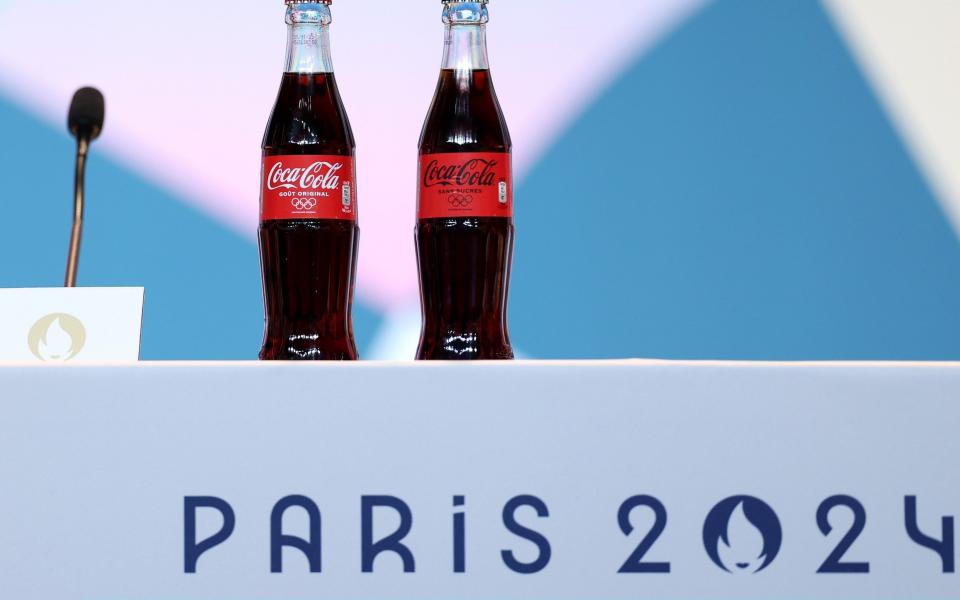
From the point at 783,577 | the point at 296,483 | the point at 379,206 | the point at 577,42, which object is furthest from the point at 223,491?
the point at 577,42

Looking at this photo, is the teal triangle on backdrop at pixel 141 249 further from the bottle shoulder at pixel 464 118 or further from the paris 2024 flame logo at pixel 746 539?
the paris 2024 flame logo at pixel 746 539

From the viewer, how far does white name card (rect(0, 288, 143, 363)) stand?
856mm

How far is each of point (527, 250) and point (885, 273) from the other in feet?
1.65

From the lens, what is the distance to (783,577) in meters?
0.65

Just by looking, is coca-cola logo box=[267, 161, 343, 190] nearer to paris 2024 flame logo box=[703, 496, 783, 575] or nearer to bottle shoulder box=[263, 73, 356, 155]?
bottle shoulder box=[263, 73, 356, 155]

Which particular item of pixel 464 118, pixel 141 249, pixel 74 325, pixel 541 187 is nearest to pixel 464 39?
pixel 464 118

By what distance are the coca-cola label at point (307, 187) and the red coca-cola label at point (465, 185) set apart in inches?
2.4

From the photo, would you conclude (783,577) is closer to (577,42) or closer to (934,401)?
(934,401)

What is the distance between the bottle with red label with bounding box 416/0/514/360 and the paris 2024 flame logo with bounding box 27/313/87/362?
25cm

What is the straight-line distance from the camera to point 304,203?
81 centimetres

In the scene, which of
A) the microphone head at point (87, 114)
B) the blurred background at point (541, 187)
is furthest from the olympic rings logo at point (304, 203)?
the blurred background at point (541, 187)

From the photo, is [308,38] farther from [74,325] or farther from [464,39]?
[74,325]

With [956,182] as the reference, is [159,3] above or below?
above

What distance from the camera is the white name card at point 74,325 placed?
856 millimetres
